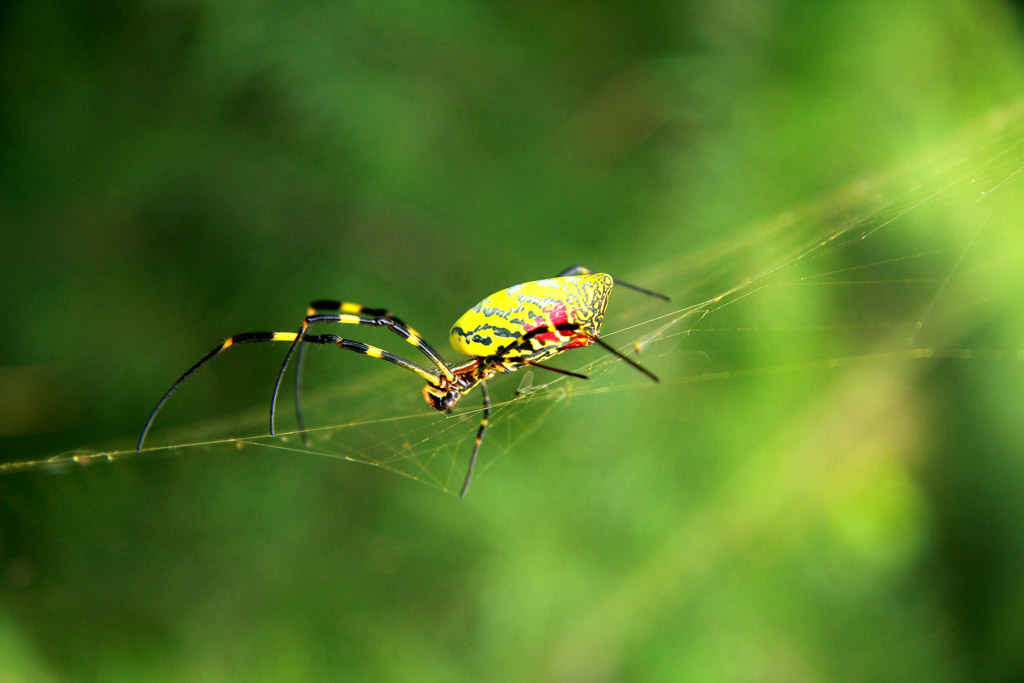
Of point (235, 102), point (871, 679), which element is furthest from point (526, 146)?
point (871, 679)

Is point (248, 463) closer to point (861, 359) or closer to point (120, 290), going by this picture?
point (120, 290)

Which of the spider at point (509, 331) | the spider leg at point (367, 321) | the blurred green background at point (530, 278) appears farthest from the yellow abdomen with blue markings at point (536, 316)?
the blurred green background at point (530, 278)

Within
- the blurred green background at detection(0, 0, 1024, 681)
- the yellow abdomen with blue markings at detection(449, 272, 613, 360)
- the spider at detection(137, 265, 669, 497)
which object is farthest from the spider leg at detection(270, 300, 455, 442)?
the blurred green background at detection(0, 0, 1024, 681)

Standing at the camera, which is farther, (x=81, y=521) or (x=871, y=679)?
(x=871, y=679)

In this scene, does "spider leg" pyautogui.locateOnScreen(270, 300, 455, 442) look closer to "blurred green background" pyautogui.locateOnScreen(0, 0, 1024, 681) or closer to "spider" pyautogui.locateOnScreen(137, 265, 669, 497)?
"spider" pyautogui.locateOnScreen(137, 265, 669, 497)

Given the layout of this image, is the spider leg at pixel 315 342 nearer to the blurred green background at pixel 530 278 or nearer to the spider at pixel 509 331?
the spider at pixel 509 331

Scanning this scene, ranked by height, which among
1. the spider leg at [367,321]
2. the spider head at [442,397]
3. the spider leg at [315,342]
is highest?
the spider leg at [367,321]
